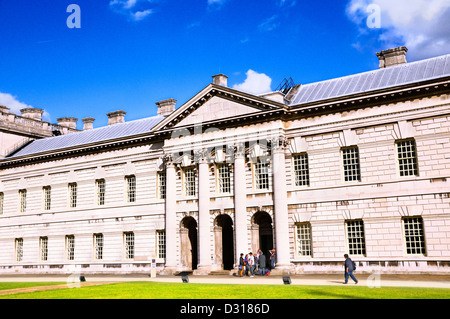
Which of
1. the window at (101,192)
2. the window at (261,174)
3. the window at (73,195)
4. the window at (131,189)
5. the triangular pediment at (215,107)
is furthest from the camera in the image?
the window at (73,195)

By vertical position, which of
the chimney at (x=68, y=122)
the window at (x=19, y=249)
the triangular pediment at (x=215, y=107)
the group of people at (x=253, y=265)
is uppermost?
the chimney at (x=68, y=122)

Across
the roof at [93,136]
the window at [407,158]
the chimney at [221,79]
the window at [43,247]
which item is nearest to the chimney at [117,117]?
the roof at [93,136]

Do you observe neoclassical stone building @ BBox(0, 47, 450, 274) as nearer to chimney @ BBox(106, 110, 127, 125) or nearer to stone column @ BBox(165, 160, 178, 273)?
stone column @ BBox(165, 160, 178, 273)

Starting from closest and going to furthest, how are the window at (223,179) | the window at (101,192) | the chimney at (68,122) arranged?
the window at (223,179) → the window at (101,192) → the chimney at (68,122)

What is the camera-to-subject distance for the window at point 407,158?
27019mm

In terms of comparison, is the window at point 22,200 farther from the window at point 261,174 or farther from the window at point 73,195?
the window at point 261,174

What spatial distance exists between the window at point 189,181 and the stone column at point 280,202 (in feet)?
21.7

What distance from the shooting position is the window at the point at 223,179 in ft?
107

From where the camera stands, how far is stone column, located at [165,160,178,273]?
33.8 meters

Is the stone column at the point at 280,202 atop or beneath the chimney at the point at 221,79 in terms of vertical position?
beneath

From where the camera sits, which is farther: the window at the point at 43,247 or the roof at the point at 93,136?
the window at the point at 43,247
